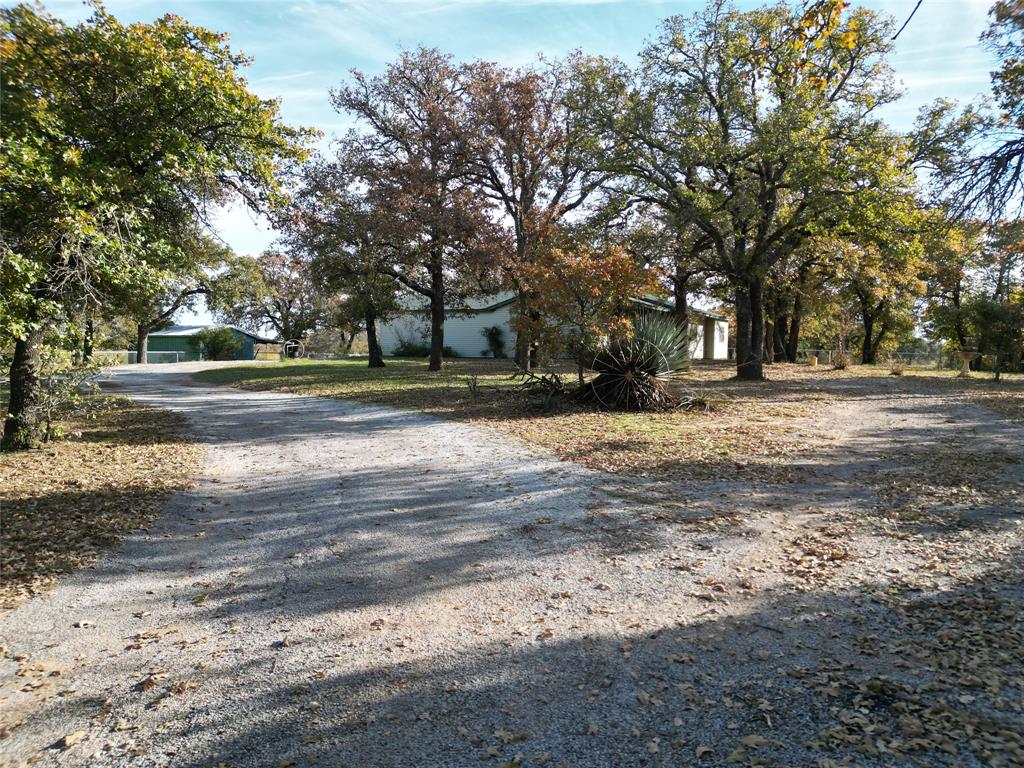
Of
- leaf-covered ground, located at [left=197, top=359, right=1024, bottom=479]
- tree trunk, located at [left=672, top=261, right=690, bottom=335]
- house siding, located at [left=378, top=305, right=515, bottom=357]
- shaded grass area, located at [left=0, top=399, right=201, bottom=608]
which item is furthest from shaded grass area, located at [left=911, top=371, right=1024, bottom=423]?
house siding, located at [left=378, top=305, right=515, bottom=357]

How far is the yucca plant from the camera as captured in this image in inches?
521

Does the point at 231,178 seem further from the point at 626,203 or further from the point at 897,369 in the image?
the point at 897,369

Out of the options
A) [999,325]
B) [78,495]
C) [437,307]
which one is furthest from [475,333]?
[78,495]

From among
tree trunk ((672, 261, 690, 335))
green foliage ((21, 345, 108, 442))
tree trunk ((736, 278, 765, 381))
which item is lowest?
green foliage ((21, 345, 108, 442))

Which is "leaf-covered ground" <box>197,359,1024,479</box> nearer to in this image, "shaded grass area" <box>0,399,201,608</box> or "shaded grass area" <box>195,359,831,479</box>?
"shaded grass area" <box>195,359,831,479</box>

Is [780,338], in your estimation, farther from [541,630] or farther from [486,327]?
[541,630]

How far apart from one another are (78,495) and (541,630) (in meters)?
5.68

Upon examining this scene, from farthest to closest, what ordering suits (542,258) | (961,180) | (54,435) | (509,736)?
1. (542,258)
2. (54,435)
3. (961,180)
4. (509,736)

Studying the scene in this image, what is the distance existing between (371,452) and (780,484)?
5488 mm

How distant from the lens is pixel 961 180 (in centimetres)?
898

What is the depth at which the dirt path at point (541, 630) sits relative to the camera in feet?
9.49

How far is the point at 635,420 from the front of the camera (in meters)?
12.0

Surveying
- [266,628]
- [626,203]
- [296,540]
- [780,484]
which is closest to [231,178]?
[296,540]

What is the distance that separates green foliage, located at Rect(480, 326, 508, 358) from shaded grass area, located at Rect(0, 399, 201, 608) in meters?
28.6
